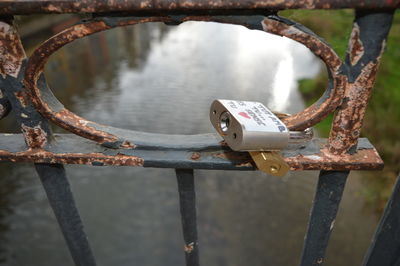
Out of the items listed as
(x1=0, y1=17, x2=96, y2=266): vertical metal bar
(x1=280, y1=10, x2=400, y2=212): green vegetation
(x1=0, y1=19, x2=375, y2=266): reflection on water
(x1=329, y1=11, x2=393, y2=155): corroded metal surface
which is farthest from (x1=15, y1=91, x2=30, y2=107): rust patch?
(x1=280, y1=10, x2=400, y2=212): green vegetation

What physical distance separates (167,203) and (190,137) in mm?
3032

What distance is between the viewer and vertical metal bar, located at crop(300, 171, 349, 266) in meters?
0.67

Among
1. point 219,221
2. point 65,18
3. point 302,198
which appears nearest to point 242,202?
point 219,221

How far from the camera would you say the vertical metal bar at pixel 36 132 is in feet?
1.77

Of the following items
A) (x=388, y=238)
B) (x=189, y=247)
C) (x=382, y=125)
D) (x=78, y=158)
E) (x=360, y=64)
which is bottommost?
(x=382, y=125)

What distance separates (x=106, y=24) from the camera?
0.49 meters

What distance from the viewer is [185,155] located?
657mm

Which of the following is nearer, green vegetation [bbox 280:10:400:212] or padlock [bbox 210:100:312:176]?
padlock [bbox 210:100:312:176]

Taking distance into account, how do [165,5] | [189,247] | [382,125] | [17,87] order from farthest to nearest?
[382,125] → [189,247] → [17,87] → [165,5]

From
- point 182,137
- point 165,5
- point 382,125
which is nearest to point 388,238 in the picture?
point 182,137

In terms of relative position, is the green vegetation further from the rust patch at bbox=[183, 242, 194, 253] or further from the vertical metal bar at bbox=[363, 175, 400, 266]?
the rust patch at bbox=[183, 242, 194, 253]

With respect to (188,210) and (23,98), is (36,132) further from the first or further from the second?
(188,210)

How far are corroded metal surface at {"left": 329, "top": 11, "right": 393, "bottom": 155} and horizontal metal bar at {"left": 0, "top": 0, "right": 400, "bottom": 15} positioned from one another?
0.03m

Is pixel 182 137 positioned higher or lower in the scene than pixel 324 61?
lower
